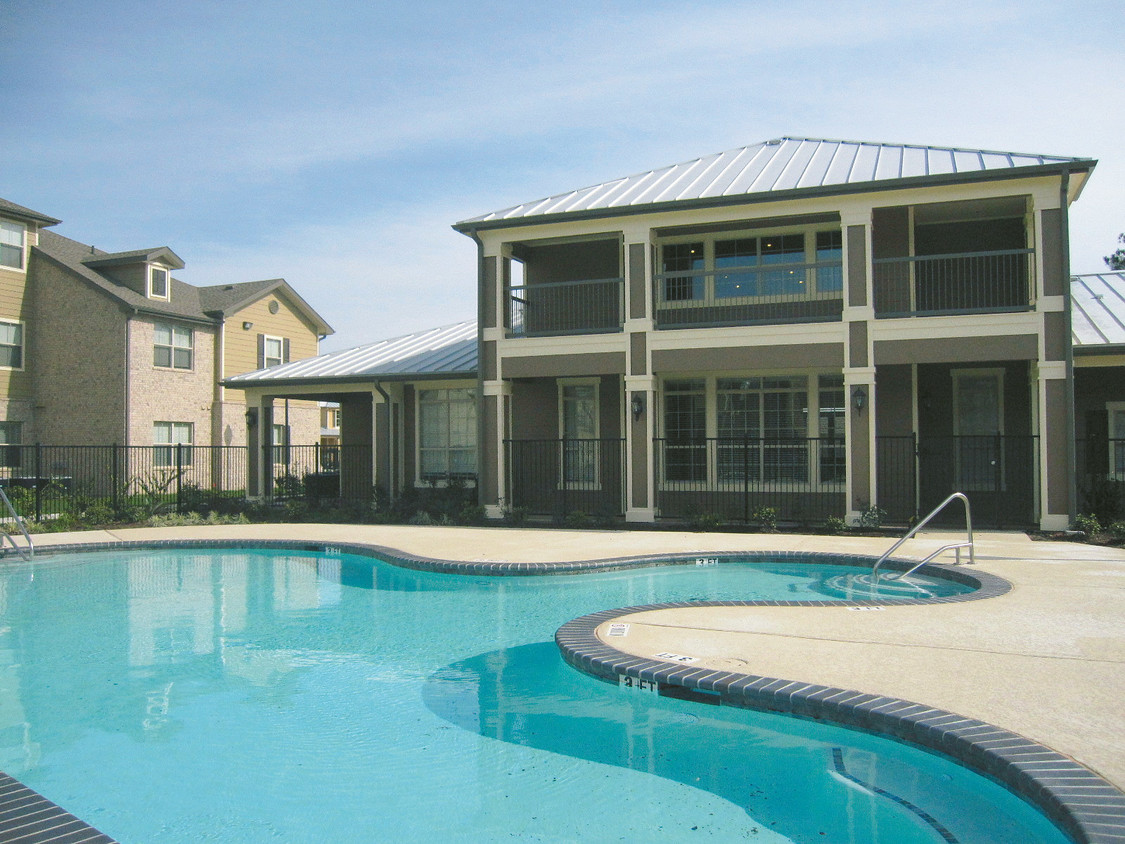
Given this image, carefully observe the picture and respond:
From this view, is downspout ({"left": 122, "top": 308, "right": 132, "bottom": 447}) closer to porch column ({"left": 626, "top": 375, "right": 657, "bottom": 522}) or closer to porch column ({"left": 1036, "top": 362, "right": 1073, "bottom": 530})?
porch column ({"left": 626, "top": 375, "right": 657, "bottom": 522})

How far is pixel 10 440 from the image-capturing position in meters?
24.4

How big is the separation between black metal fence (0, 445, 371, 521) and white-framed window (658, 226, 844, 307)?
8.98 meters

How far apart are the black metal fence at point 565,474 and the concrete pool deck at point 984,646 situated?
19.7 feet

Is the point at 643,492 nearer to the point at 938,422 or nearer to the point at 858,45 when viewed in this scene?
the point at 938,422

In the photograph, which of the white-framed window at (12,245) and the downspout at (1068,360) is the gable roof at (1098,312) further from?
the white-framed window at (12,245)

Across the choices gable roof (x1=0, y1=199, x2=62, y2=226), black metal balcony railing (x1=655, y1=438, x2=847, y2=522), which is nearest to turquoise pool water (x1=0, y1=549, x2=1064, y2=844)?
black metal balcony railing (x1=655, y1=438, x2=847, y2=522)

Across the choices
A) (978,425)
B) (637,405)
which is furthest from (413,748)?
(978,425)

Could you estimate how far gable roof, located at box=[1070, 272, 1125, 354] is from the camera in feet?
47.5

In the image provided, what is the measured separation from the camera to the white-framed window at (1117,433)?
1568 centimetres

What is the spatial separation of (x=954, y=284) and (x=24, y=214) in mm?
25057

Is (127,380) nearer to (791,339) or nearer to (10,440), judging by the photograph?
(10,440)

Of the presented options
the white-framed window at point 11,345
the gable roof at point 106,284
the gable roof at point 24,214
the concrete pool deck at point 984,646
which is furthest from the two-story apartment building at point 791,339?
the white-framed window at point 11,345

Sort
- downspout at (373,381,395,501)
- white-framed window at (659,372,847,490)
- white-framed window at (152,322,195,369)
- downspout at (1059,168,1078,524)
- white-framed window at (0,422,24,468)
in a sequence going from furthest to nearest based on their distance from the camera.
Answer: white-framed window at (152,322,195,369) < white-framed window at (0,422,24,468) < downspout at (373,381,395,501) < white-framed window at (659,372,847,490) < downspout at (1059,168,1078,524)

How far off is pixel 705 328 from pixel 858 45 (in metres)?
5.86
